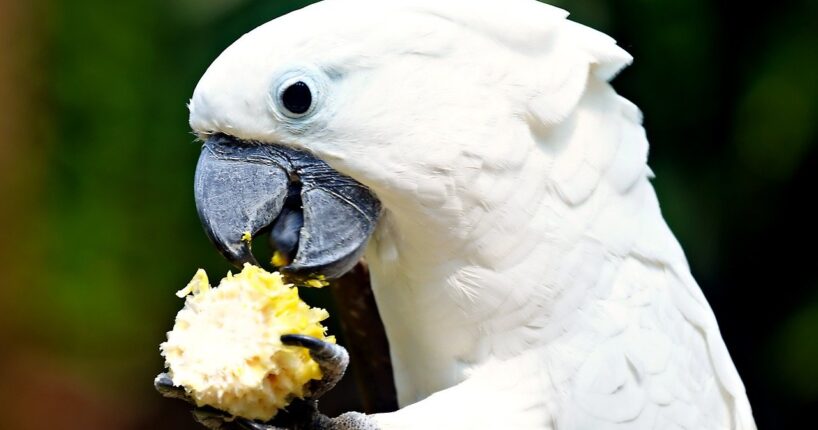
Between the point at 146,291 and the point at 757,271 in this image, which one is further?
the point at 146,291

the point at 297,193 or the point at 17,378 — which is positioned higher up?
the point at 297,193

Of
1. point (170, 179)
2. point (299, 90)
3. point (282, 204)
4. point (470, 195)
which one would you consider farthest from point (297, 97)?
point (170, 179)

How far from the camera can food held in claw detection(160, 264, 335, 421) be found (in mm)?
1313

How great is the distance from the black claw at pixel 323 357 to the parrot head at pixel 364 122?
223 mm

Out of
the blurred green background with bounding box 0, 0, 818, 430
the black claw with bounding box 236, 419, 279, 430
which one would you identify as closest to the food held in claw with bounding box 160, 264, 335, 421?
the black claw with bounding box 236, 419, 279, 430

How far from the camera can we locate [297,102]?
1455mm

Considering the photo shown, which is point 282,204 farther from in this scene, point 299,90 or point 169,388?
point 169,388

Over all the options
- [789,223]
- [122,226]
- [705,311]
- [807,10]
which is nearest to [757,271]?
[789,223]

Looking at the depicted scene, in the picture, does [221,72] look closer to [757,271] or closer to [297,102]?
[297,102]

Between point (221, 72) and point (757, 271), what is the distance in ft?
6.64

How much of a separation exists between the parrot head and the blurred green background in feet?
4.31

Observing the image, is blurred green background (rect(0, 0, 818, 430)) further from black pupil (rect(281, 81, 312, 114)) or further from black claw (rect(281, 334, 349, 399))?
black claw (rect(281, 334, 349, 399))

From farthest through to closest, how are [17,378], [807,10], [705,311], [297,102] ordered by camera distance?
[17,378]
[807,10]
[705,311]
[297,102]

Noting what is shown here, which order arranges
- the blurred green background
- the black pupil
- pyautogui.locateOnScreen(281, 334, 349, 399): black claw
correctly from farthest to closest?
the blurred green background < the black pupil < pyautogui.locateOnScreen(281, 334, 349, 399): black claw
